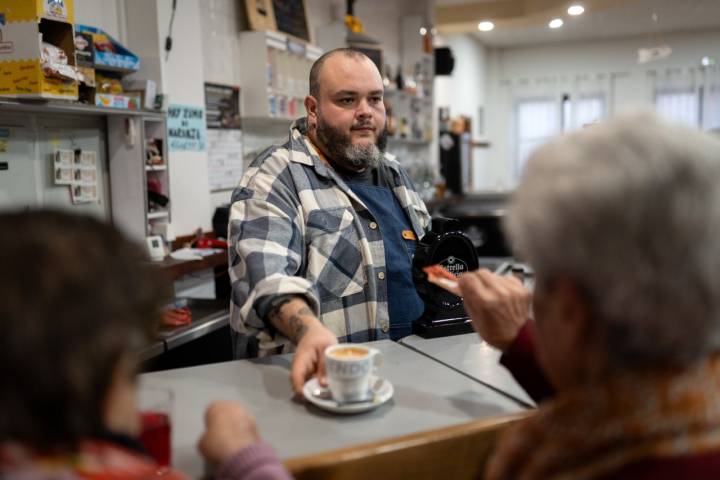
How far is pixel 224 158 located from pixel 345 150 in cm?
228

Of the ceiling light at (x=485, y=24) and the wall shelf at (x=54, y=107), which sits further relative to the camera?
the ceiling light at (x=485, y=24)

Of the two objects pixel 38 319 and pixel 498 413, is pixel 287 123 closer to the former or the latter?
pixel 498 413

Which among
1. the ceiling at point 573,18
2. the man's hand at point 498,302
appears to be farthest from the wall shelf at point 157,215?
the ceiling at point 573,18

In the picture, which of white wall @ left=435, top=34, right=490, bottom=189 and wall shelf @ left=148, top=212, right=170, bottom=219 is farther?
white wall @ left=435, top=34, right=490, bottom=189

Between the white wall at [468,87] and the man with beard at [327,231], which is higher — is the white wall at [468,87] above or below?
above

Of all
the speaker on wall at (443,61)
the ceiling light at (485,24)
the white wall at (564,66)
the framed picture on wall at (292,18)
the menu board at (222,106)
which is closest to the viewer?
the menu board at (222,106)

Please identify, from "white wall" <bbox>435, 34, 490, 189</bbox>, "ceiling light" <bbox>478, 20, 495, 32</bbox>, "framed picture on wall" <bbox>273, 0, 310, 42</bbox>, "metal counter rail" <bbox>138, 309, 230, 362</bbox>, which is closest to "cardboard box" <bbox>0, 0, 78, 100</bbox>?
"metal counter rail" <bbox>138, 309, 230, 362</bbox>

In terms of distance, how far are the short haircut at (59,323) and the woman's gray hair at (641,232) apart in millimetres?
511

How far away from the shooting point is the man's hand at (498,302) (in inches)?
50.7

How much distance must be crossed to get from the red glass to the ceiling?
290 inches

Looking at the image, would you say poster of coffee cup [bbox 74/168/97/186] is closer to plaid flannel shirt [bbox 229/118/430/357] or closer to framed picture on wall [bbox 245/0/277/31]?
plaid flannel shirt [bbox 229/118/430/357]

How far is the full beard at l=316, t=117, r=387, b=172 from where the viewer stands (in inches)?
89.7

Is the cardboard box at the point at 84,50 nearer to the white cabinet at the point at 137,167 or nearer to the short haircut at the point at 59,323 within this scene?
the white cabinet at the point at 137,167

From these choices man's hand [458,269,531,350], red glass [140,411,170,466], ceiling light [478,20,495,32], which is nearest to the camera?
red glass [140,411,170,466]
